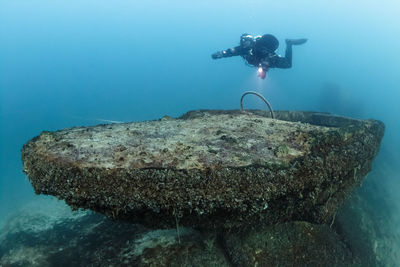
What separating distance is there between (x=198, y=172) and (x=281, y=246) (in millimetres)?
2613

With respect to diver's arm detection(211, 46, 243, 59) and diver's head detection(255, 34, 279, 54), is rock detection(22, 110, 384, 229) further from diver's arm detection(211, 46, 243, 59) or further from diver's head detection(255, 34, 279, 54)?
diver's arm detection(211, 46, 243, 59)

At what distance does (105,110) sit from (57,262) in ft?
301

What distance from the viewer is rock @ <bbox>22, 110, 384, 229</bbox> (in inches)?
118

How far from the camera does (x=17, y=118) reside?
272ft

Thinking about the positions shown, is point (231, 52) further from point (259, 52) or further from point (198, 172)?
point (198, 172)

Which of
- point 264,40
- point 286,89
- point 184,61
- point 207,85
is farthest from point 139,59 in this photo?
point 264,40

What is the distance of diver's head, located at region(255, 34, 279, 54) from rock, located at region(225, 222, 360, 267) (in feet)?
29.9

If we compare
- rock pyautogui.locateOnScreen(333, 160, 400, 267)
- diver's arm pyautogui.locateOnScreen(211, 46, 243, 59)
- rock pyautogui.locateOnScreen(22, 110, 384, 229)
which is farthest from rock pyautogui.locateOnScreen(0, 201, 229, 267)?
diver's arm pyautogui.locateOnScreen(211, 46, 243, 59)

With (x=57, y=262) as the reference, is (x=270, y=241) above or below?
above

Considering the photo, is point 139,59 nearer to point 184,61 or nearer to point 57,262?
point 184,61

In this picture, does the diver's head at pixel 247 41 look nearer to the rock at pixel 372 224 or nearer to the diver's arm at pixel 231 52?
the diver's arm at pixel 231 52

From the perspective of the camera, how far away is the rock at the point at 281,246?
15.1ft

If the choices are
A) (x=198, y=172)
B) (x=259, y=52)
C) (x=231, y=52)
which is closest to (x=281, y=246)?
(x=198, y=172)

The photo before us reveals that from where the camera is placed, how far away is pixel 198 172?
310 cm
